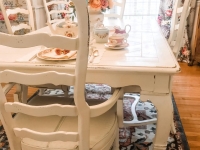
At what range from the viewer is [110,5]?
1.65m

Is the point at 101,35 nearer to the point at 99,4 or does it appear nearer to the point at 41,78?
the point at 99,4

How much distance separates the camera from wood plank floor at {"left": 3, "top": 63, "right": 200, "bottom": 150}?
187 cm

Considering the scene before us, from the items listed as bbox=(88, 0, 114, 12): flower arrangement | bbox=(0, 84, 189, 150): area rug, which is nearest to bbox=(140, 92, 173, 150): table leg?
bbox=(0, 84, 189, 150): area rug

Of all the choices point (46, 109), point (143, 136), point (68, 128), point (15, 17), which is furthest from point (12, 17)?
point (46, 109)

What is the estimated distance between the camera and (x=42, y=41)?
0.76 m

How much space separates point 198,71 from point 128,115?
1.54 meters

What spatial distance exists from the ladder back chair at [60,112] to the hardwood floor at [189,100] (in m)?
0.90

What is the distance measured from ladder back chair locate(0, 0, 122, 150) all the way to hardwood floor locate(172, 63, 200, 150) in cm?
90

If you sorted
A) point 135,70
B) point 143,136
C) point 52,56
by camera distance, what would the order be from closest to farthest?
1. point 135,70
2. point 52,56
3. point 143,136

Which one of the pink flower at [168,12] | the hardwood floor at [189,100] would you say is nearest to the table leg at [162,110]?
the hardwood floor at [189,100]

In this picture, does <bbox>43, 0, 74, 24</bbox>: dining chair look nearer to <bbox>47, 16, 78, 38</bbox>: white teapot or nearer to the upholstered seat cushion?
<bbox>47, 16, 78, 38</bbox>: white teapot

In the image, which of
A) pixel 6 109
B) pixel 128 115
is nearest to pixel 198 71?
pixel 128 115

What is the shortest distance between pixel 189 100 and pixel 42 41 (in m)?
1.98

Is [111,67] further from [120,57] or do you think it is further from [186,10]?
[186,10]
